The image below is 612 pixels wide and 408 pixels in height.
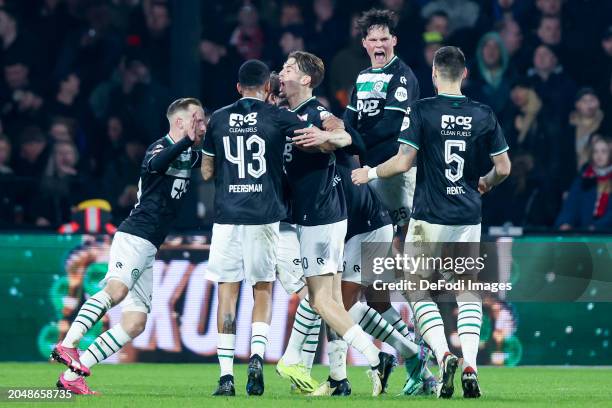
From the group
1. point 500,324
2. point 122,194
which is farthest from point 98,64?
point 500,324

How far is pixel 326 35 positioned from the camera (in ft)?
52.9

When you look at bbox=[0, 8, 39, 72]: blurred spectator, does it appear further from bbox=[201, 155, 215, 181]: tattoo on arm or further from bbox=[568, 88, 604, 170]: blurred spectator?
bbox=[201, 155, 215, 181]: tattoo on arm

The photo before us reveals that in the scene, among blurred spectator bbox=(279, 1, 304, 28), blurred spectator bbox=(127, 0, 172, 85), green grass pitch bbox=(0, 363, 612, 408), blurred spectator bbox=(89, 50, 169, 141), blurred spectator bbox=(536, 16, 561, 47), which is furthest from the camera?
blurred spectator bbox=(127, 0, 172, 85)

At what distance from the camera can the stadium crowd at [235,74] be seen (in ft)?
49.7

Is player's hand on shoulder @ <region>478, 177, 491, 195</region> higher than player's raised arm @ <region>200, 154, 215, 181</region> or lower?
lower

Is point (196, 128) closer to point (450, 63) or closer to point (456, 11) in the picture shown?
point (450, 63)

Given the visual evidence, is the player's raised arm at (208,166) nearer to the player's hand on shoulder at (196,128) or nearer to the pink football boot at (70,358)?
the player's hand on shoulder at (196,128)

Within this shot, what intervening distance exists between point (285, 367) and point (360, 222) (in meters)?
1.14

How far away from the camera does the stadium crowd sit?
15156 millimetres

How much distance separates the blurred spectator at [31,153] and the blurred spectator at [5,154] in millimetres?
78

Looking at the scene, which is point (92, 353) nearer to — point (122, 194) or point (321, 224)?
point (321, 224)

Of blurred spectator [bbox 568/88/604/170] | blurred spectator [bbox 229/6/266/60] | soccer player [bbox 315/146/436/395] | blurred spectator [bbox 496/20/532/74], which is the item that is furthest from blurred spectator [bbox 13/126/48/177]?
soccer player [bbox 315/146/436/395]

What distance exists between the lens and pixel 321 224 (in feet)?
31.6

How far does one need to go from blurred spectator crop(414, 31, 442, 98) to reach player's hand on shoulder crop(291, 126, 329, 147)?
6374 millimetres
